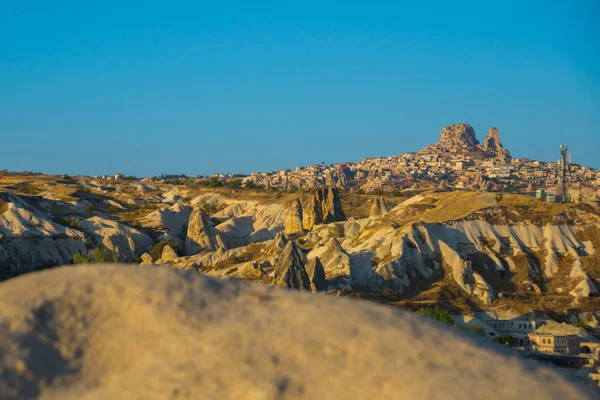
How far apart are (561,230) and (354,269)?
62.5 feet

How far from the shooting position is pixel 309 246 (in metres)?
82.1

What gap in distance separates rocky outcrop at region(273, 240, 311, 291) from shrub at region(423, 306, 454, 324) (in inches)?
322

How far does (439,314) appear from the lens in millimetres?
52812

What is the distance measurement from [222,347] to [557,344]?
149ft

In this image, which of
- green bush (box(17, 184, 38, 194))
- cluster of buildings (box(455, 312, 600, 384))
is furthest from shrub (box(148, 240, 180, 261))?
cluster of buildings (box(455, 312, 600, 384))

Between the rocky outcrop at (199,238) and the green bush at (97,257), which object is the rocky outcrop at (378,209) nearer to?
the rocky outcrop at (199,238)

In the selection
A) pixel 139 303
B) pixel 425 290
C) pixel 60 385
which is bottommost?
pixel 425 290

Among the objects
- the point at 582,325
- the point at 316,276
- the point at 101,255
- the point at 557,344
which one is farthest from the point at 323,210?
the point at 557,344

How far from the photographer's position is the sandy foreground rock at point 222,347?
6.55 meters

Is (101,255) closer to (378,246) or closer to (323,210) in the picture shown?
(323,210)

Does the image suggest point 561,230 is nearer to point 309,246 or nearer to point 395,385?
point 309,246

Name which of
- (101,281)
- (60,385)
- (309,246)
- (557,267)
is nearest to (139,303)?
(101,281)

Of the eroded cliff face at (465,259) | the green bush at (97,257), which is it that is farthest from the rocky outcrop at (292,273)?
the green bush at (97,257)

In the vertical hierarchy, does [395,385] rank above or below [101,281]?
below
